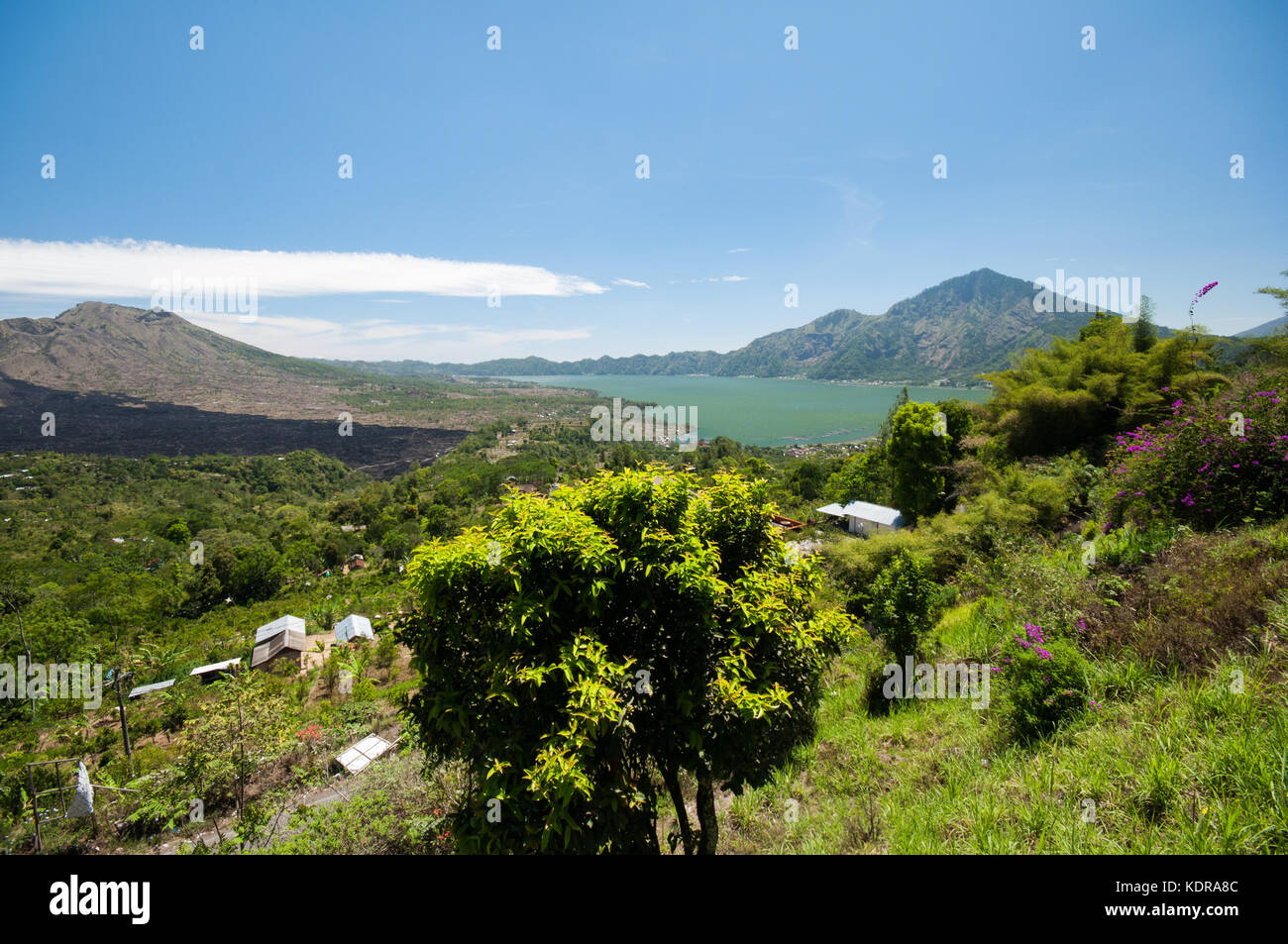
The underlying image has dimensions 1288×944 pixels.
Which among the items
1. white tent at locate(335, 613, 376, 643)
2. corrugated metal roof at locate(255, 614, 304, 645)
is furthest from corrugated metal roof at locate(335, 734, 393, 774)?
corrugated metal roof at locate(255, 614, 304, 645)

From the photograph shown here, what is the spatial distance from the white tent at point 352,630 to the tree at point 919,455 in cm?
2250

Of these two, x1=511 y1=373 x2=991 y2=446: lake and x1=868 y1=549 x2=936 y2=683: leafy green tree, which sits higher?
x1=511 y1=373 x2=991 y2=446: lake

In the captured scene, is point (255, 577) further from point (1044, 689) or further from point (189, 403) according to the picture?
point (189, 403)

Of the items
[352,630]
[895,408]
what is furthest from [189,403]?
[895,408]

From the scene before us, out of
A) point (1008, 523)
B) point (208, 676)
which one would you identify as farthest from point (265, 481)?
point (1008, 523)

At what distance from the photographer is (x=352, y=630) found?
2231cm

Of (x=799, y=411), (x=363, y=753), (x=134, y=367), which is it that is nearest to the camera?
(x=363, y=753)

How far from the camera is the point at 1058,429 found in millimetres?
12562

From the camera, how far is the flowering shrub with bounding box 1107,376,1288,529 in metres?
5.85

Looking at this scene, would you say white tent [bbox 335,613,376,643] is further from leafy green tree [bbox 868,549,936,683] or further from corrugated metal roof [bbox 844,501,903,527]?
corrugated metal roof [bbox 844,501,903,527]

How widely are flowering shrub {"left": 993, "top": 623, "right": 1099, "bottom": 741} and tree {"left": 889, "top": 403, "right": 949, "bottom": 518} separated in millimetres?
12216

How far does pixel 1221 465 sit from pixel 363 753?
1458 cm
